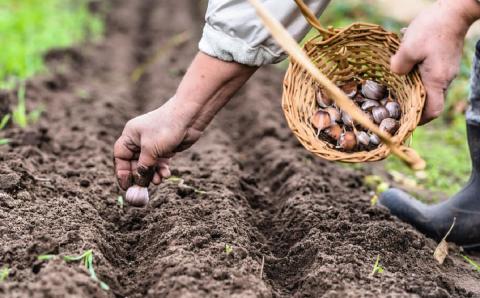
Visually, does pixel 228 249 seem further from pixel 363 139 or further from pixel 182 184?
pixel 182 184

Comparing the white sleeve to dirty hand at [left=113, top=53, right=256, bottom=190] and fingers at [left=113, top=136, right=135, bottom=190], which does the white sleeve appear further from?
fingers at [left=113, top=136, right=135, bottom=190]

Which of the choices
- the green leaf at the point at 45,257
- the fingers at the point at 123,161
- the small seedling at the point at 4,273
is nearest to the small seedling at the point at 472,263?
the fingers at the point at 123,161

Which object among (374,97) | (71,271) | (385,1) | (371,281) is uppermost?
(374,97)

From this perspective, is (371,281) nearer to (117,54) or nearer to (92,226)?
(92,226)

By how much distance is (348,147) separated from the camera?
244 cm

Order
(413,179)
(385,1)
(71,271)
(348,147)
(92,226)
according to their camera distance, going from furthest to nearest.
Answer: (385,1) < (413,179) < (92,226) < (348,147) < (71,271)

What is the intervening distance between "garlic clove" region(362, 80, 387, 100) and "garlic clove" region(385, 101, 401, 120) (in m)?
0.07

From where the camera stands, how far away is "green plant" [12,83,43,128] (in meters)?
4.07

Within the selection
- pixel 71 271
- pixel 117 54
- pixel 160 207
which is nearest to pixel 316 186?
pixel 160 207

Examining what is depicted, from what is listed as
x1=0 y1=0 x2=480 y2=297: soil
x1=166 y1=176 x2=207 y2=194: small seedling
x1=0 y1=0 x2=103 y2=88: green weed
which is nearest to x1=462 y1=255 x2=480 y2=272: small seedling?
x1=0 y1=0 x2=480 y2=297: soil

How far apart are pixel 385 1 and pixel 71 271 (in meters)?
7.92

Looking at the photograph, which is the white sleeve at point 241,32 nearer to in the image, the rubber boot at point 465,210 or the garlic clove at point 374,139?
the garlic clove at point 374,139

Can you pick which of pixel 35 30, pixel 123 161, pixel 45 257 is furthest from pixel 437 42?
pixel 35 30

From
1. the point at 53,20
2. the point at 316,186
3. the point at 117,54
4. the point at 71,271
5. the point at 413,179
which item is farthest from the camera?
the point at 53,20
